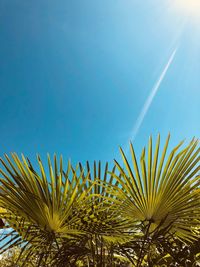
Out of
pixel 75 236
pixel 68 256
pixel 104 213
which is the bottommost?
pixel 68 256

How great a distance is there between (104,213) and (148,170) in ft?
1.78

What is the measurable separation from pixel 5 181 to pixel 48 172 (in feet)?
0.96

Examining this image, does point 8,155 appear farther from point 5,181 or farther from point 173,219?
point 173,219

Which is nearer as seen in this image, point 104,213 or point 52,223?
point 52,223

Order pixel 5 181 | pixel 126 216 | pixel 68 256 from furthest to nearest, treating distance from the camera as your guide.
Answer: pixel 68 256
pixel 126 216
pixel 5 181

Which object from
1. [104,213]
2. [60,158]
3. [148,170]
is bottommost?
[104,213]

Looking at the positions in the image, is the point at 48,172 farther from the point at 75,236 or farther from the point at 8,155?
the point at 75,236

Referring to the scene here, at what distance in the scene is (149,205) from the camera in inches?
60.6

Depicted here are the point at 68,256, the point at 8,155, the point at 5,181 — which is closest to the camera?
the point at 5,181

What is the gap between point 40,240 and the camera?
5.39 ft

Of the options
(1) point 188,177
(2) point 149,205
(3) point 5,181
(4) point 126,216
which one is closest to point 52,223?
(3) point 5,181

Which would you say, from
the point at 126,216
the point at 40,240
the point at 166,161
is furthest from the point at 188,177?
the point at 40,240

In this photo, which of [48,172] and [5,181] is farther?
[48,172]

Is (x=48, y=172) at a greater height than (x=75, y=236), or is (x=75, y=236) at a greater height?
(x=48, y=172)
